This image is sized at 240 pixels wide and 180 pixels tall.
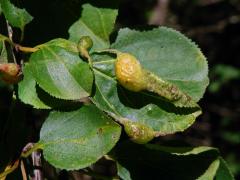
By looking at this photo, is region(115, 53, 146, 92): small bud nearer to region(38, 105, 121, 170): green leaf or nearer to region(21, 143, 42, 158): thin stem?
region(38, 105, 121, 170): green leaf

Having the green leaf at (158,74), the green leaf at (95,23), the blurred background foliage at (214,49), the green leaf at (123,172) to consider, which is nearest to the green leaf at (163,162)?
the green leaf at (123,172)

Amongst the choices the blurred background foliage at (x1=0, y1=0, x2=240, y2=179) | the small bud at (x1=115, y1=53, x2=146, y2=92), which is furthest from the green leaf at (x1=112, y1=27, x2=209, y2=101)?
the blurred background foliage at (x1=0, y1=0, x2=240, y2=179)

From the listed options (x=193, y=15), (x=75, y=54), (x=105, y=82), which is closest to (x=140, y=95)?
(x=105, y=82)

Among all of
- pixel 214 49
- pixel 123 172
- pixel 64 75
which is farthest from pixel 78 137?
pixel 214 49

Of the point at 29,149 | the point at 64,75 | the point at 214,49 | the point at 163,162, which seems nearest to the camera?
the point at 64,75

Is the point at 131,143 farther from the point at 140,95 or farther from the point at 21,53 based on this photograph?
the point at 21,53

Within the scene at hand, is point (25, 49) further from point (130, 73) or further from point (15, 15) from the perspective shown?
point (130, 73)
